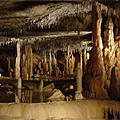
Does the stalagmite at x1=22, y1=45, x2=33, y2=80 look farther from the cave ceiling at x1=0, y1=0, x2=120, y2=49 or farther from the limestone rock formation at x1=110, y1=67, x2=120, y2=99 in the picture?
the limestone rock formation at x1=110, y1=67, x2=120, y2=99

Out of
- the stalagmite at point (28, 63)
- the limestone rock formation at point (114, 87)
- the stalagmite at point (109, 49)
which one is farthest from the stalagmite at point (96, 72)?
the stalagmite at point (28, 63)

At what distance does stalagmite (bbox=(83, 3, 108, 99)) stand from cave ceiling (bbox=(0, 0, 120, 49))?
0.65 meters

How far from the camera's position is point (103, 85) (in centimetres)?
963

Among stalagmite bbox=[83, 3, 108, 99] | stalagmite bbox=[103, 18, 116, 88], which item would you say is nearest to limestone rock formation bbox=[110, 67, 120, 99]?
stalagmite bbox=[83, 3, 108, 99]

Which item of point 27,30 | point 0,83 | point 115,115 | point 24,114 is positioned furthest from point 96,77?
point 0,83

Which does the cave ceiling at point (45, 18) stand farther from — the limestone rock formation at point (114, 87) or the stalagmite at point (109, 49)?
the limestone rock formation at point (114, 87)

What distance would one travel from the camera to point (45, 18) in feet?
37.2

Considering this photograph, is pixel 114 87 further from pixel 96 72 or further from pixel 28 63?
pixel 28 63

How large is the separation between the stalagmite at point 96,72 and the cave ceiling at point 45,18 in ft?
2.12

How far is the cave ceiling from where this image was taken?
9720 millimetres

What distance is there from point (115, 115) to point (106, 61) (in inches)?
210

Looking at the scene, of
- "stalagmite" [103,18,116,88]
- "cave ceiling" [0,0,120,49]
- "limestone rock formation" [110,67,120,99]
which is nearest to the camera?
"limestone rock formation" [110,67,120,99]

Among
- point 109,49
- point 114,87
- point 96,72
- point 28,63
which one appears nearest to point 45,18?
point 96,72

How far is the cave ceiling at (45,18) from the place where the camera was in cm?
972
